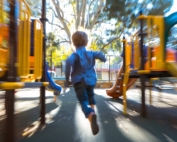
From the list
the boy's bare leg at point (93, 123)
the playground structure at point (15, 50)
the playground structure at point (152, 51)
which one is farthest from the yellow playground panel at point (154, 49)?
the playground structure at point (15, 50)

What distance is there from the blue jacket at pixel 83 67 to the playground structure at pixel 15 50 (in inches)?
19.5

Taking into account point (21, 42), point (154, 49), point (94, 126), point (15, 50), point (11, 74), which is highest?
point (154, 49)

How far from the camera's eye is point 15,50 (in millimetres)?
1693

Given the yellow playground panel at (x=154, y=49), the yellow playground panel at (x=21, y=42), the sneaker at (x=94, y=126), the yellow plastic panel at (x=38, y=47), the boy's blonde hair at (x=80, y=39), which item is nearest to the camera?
the yellow playground panel at (x=21, y=42)

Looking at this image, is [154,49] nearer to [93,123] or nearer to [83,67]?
[83,67]

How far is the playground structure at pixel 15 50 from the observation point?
1624 mm

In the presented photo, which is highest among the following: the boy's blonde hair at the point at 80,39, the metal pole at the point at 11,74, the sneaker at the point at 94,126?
the boy's blonde hair at the point at 80,39

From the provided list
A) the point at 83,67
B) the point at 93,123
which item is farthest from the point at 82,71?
the point at 93,123

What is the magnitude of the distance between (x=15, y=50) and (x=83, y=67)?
47.5 inches

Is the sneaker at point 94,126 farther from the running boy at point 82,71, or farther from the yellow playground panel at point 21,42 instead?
the yellow playground panel at point 21,42

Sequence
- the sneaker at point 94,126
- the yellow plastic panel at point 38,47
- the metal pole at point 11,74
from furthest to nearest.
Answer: the yellow plastic panel at point 38,47 → the sneaker at point 94,126 → the metal pole at point 11,74

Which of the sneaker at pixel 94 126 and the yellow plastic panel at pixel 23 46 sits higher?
the yellow plastic panel at pixel 23 46

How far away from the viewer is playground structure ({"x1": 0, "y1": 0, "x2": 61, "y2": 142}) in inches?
63.9

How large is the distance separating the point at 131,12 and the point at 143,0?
3.64ft
